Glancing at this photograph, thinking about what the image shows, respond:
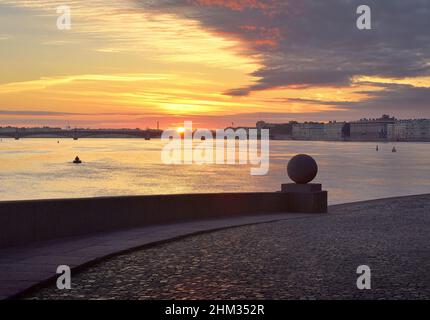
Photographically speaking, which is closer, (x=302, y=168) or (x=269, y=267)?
(x=269, y=267)

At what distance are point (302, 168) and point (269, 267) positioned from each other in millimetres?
8346

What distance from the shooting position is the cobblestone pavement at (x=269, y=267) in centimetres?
706

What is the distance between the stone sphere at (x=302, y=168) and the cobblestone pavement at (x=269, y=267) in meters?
3.60

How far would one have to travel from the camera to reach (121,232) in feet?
38.2

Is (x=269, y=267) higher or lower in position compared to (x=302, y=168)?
lower

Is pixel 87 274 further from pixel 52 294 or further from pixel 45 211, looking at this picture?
pixel 45 211

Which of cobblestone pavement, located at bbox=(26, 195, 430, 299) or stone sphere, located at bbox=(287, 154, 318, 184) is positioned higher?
stone sphere, located at bbox=(287, 154, 318, 184)

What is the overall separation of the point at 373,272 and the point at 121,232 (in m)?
5.28

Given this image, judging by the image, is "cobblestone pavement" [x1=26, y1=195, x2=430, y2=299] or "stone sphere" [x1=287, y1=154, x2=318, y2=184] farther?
"stone sphere" [x1=287, y1=154, x2=318, y2=184]

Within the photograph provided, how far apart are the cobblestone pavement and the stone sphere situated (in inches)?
142

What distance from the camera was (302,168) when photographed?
16562mm

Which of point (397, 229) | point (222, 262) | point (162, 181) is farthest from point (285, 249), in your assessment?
point (162, 181)

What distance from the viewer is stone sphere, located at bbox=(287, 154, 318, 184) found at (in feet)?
54.1

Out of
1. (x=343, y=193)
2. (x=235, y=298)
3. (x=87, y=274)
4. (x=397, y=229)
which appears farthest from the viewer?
(x=343, y=193)
